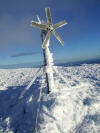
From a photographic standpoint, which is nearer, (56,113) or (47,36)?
(56,113)

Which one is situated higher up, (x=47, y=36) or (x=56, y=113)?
(x=47, y=36)

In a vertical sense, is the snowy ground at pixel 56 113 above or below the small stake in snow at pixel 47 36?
below

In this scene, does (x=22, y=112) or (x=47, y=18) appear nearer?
(x=47, y=18)

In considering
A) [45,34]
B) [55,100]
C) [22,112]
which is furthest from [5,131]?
[45,34]

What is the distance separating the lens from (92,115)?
12203mm

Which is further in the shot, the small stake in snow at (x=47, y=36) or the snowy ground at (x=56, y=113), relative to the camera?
the small stake in snow at (x=47, y=36)

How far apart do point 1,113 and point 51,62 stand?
9482mm

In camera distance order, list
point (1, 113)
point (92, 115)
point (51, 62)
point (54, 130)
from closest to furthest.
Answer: point (54, 130), point (92, 115), point (51, 62), point (1, 113)

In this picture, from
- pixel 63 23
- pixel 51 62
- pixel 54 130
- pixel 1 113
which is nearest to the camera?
pixel 54 130

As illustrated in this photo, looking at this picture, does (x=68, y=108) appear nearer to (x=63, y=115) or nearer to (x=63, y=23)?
(x=63, y=115)

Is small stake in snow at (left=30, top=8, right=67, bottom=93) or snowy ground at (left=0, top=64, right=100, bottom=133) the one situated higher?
small stake in snow at (left=30, top=8, right=67, bottom=93)

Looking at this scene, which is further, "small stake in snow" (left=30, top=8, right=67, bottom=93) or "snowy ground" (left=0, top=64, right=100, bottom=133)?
"small stake in snow" (left=30, top=8, right=67, bottom=93)

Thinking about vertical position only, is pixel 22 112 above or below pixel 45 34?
below

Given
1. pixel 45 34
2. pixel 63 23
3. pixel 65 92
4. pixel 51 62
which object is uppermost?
pixel 63 23
